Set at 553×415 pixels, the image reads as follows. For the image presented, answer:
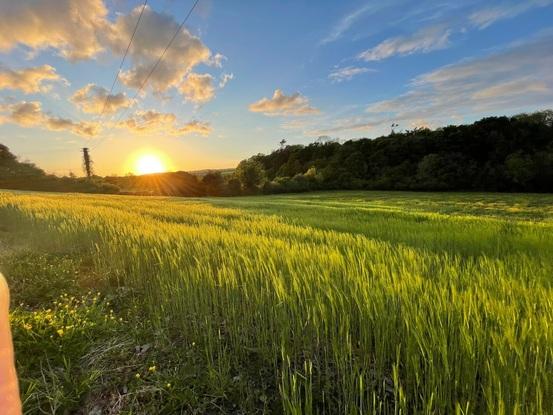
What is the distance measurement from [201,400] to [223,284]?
4.67 ft

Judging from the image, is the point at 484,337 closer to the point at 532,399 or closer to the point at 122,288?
the point at 532,399

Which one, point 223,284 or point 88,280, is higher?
point 223,284

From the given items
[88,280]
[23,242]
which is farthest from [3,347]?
[23,242]

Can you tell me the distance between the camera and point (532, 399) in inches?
75.0

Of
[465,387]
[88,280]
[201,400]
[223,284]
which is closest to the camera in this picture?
[465,387]

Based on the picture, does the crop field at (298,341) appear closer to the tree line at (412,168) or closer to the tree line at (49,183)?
the tree line at (412,168)

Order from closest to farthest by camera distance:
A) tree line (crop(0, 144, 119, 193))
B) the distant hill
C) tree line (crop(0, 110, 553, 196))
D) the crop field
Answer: the crop field, the distant hill, tree line (crop(0, 110, 553, 196)), tree line (crop(0, 144, 119, 193))

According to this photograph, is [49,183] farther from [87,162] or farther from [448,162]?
[448,162]

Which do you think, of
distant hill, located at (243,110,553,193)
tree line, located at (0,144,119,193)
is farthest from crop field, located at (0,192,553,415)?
tree line, located at (0,144,119,193)

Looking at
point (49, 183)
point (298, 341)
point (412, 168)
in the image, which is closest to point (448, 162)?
point (412, 168)

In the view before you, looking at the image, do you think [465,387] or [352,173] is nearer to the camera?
[465,387]

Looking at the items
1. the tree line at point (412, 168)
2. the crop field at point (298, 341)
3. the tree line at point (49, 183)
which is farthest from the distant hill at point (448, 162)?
the crop field at point (298, 341)

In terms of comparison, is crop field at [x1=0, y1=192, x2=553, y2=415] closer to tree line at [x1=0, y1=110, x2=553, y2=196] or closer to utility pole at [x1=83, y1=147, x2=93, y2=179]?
tree line at [x1=0, y1=110, x2=553, y2=196]

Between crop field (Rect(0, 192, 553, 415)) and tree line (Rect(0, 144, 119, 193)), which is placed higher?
tree line (Rect(0, 144, 119, 193))
